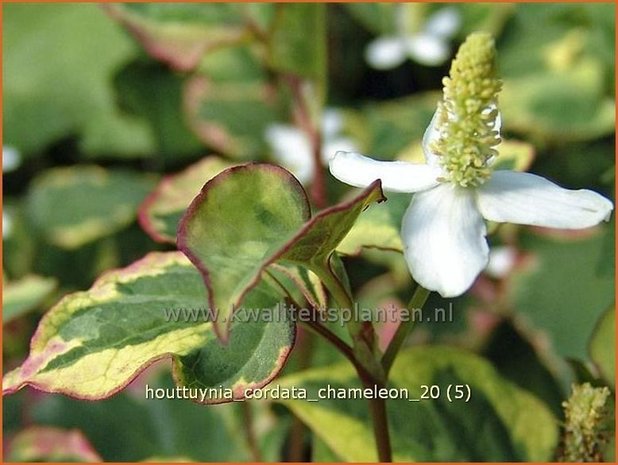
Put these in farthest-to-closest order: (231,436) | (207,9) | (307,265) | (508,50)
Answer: (508,50) < (207,9) < (231,436) < (307,265)

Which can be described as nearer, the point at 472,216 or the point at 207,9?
the point at 472,216

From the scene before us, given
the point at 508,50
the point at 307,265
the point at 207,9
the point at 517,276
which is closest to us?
the point at 307,265

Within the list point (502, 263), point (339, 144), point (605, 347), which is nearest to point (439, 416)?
point (605, 347)

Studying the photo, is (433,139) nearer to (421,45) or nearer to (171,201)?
(171,201)

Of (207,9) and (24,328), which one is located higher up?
(207,9)

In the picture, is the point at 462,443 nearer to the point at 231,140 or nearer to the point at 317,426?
the point at 317,426

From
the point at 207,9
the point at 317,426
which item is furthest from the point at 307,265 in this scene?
the point at 207,9

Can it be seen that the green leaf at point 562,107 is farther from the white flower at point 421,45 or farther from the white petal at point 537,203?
the white petal at point 537,203

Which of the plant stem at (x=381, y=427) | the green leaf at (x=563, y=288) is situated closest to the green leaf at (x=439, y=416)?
the plant stem at (x=381, y=427)
